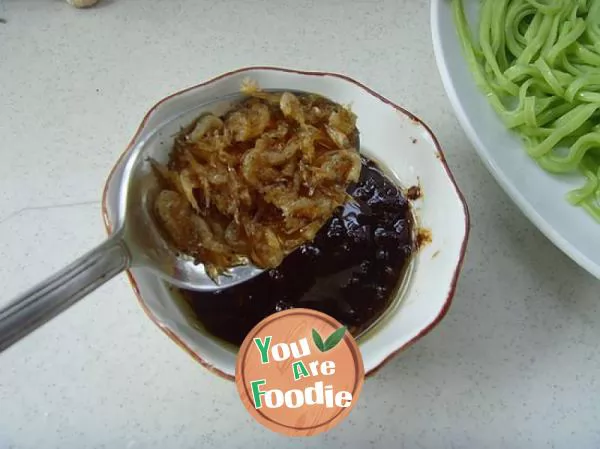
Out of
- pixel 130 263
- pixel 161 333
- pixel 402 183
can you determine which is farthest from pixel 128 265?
pixel 402 183

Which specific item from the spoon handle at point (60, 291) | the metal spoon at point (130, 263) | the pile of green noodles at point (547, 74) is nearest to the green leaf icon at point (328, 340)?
the metal spoon at point (130, 263)

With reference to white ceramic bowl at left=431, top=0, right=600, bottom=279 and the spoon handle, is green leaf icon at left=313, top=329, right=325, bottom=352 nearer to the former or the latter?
the spoon handle

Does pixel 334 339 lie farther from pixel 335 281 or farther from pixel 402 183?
pixel 402 183

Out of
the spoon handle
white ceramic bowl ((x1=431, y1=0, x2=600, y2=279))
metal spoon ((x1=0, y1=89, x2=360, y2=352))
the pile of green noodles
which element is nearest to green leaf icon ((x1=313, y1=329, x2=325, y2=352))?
metal spoon ((x1=0, y1=89, x2=360, y2=352))

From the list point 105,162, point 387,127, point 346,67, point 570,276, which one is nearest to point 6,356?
point 105,162

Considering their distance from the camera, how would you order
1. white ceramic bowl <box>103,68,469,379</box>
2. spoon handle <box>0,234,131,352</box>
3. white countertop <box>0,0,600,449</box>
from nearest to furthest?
1. spoon handle <box>0,234,131,352</box>
2. white ceramic bowl <box>103,68,469,379</box>
3. white countertop <box>0,0,600,449</box>

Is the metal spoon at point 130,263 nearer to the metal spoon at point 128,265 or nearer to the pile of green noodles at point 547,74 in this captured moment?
the metal spoon at point 128,265

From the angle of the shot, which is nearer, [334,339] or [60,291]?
[60,291]
